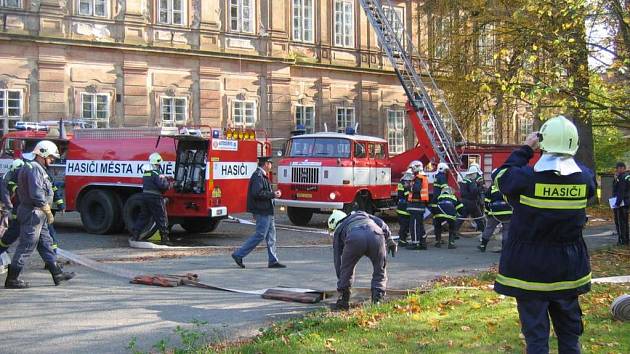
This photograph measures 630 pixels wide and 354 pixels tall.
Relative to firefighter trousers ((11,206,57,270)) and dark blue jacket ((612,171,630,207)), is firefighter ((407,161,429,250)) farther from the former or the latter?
firefighter trousers ((11,206,57,270))

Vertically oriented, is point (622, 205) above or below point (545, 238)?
below

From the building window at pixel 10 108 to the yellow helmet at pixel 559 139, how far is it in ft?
75.6

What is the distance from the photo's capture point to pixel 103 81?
26.2 metres

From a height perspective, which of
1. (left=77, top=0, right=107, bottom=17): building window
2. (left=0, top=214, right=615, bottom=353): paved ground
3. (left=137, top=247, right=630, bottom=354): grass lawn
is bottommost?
(left=0, top=214, right=615, bottom=353): paved ground

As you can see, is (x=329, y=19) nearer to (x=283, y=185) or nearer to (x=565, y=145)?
(x=283, y=185)

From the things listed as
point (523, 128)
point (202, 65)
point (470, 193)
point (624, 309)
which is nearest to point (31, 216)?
point (624, 309)

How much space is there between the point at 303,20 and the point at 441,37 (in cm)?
777

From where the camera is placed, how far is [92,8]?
25.8 m

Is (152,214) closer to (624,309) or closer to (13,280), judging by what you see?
(13,280)

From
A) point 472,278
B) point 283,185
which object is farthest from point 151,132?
point 472,278

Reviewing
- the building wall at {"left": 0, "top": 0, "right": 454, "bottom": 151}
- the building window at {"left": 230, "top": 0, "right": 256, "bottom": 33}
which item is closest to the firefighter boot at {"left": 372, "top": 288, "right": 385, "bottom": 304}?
the building wall at {"left": 0, "top": 0, "right": 454, "bottom": 151}

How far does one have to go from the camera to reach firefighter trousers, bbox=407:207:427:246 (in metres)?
14.6

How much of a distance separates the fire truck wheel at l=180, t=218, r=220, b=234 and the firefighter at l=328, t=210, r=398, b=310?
9563 millimetres

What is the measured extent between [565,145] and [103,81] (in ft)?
77.6
